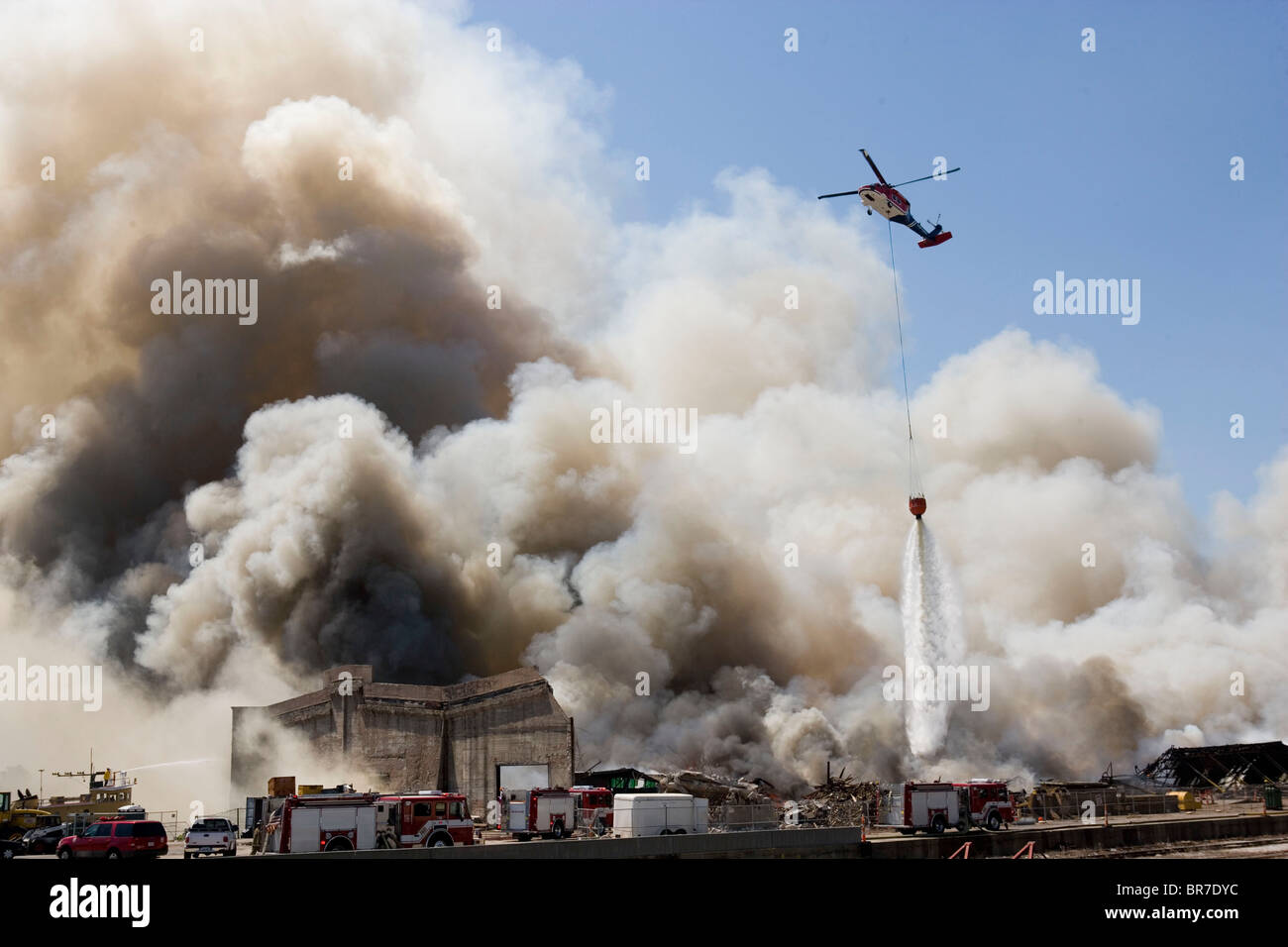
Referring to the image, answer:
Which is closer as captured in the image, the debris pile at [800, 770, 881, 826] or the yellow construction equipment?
the debris pile at [800, 770, 881, 826]

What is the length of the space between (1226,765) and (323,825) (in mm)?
48031

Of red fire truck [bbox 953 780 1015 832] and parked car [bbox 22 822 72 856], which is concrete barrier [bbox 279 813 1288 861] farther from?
parked car [bbox 22 822 72 856]

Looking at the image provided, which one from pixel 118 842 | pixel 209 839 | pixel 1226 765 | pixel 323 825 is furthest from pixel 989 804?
pixel 118 842

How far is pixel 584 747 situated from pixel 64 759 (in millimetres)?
31386

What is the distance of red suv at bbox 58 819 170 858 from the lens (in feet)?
115

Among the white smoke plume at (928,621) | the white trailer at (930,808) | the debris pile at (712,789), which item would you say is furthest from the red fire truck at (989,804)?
the white smoke plume at (928,621)

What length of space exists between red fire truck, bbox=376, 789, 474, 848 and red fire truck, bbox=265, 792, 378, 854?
4.61 ft

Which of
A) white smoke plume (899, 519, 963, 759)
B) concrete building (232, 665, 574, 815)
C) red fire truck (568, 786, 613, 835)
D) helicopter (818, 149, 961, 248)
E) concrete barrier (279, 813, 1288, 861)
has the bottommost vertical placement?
concrete barrier (279, 813, 1288, 861)

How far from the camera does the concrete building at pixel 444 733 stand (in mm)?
54438

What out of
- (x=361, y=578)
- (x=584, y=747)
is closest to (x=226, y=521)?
(x=361, y=578)

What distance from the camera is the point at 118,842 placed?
35250mm

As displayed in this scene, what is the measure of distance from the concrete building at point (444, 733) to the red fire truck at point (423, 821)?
14.4m

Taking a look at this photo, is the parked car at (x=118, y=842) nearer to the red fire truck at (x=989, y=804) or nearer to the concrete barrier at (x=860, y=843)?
the concrete barrier at (x=860, y=843)

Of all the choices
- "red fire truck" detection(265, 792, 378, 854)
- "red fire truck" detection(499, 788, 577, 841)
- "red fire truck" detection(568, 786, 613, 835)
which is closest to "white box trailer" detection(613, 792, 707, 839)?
"red fire truck" detection(568, 786, 613, 835)
